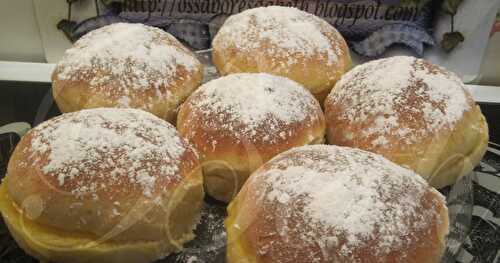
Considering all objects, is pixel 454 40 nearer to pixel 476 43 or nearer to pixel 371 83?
pixel 476 43

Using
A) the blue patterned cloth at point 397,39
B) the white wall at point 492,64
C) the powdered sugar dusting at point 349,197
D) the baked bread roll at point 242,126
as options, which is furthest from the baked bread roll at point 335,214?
the white wall at point 492,64

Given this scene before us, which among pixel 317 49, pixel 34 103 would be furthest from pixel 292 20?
pixel 34 103

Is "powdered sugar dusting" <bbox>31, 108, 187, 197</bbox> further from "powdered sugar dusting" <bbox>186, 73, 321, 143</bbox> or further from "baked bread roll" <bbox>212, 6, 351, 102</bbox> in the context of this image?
"baked bread roll" <bbox>212, 6, 351, 102</bbox>

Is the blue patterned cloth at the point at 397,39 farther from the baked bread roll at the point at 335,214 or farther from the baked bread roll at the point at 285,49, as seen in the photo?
the baked bread roll at the point at 335,214

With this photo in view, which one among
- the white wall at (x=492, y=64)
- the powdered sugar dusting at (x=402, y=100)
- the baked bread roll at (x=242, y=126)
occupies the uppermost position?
the powdered sugar dusting at (x=402, y=100)

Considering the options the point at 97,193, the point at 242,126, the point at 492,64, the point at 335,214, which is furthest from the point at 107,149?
the point at 492,64

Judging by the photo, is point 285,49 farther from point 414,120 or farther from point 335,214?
point 335,214
